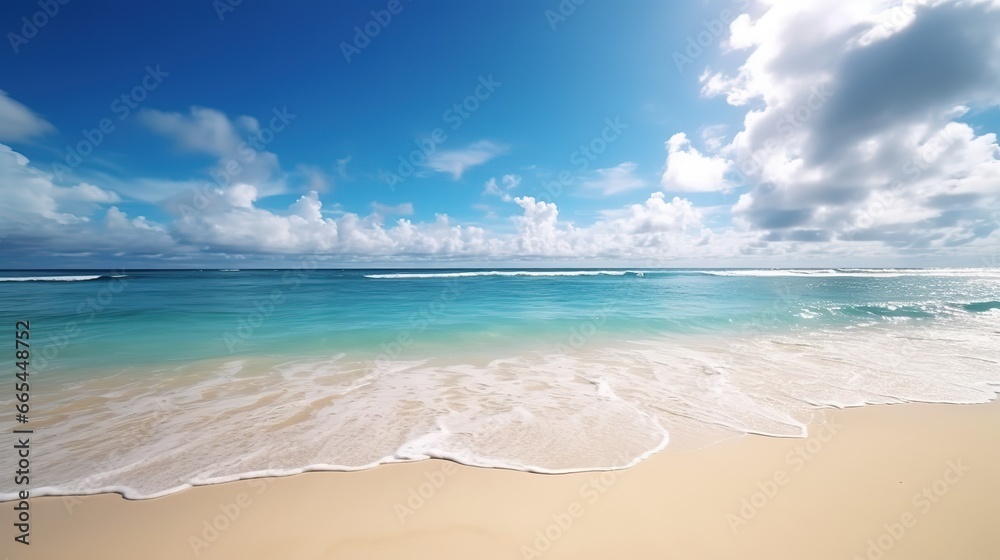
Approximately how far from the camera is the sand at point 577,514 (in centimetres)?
302

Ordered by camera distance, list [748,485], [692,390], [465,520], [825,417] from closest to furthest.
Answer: [465,520], [748,485], [825,417], [692,390]

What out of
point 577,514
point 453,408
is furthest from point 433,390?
point 577,514

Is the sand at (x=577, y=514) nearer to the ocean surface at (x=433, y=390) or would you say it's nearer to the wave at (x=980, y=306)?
the ocean surface at (x=433, y=390)

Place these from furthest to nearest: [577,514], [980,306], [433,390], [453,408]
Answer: [980,306]
[433,390]
[453,408]
[577,514]

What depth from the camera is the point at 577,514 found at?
3.42m

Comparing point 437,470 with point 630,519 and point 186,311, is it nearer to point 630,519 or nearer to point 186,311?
point 630,519

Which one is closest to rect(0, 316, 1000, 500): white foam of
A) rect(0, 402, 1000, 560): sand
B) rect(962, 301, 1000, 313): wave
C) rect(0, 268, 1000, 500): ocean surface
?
rect(0, 268, 1000, 500): ocean surface

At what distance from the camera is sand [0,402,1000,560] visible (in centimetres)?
302

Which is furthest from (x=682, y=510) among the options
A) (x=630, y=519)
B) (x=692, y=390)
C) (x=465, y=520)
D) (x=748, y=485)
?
(x=692, y=390)

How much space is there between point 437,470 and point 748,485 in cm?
347

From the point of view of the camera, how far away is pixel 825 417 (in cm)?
555

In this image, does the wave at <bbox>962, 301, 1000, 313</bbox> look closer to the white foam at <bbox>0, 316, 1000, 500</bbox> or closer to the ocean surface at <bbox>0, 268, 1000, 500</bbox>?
the ocean surface at <bbox>0, 268, 1000, 500</bbox>

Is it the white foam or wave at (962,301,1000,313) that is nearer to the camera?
the white foam

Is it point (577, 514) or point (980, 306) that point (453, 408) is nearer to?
point (577, 514)
